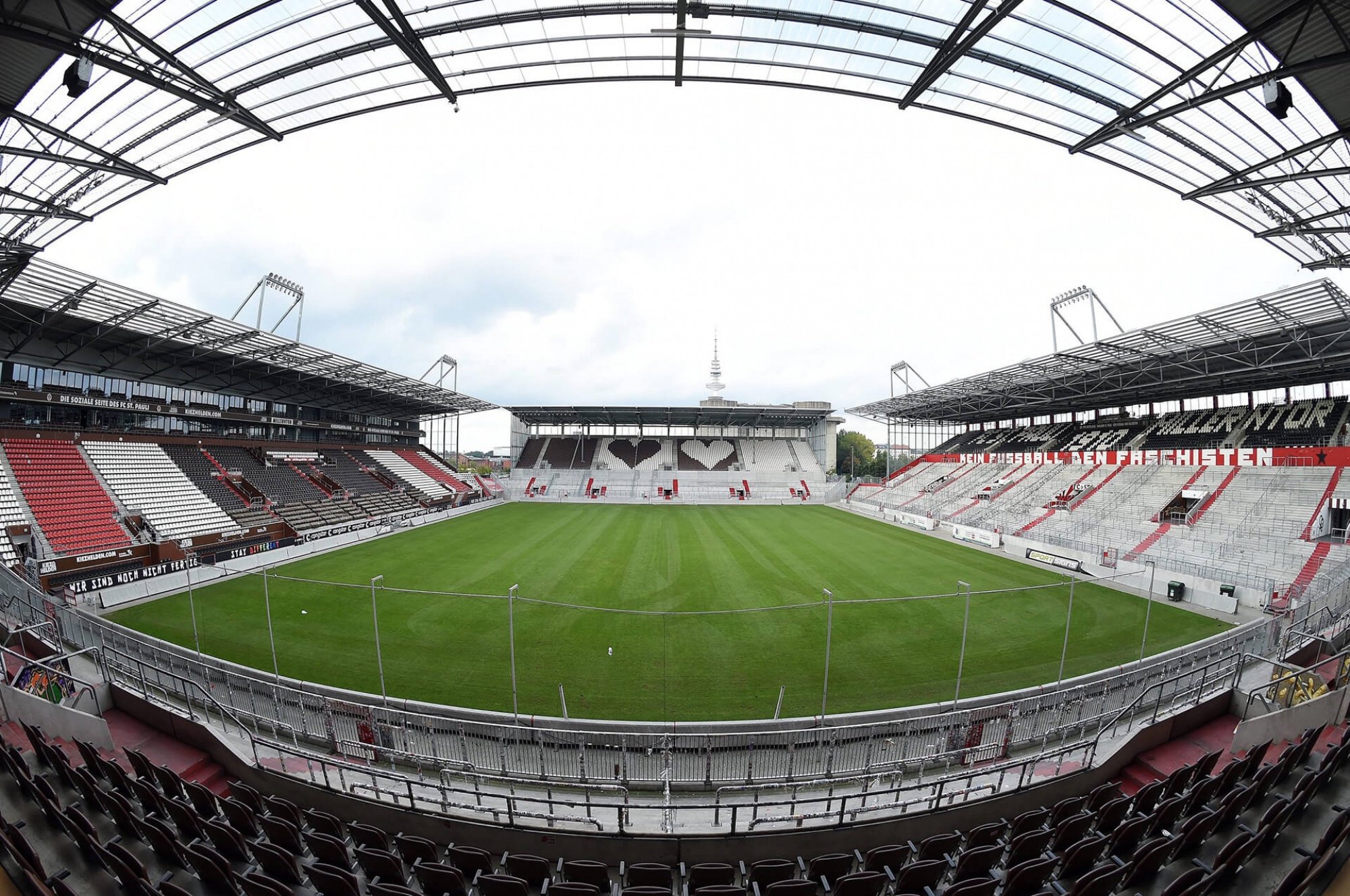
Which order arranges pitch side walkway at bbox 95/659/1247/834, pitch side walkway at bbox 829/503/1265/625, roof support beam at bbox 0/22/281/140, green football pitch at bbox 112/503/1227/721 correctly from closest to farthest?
pitch side walkway at bbox 95/659/1247/834 → roof support beam at bbox 0/22/281/140 → green football pitch at bbox 112/503/1227/721 → pitch side walkway at bbox 829/503/1265/625

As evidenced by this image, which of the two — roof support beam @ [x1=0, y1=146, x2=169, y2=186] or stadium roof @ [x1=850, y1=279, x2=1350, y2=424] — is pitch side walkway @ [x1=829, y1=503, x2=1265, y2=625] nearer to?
stadium roof @ [x1=850, y1=279, x2=1350, y2=424]

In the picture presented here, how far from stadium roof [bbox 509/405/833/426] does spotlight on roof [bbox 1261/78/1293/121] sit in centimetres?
4731

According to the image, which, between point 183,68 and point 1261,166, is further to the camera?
point 1261,166

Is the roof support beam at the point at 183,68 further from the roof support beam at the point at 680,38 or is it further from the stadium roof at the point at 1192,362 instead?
the stadium roof at the point at 1192,362

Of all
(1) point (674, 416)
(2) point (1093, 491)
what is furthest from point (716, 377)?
(2) point (1093, 491)

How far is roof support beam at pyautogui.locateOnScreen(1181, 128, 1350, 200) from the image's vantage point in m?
9.80

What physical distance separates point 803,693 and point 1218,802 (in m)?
6.19

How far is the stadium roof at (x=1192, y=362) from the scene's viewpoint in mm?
19359

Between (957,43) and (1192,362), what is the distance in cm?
2994

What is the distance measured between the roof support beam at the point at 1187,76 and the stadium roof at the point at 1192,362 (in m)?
13.6

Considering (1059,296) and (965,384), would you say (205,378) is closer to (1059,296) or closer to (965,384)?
(965,384)

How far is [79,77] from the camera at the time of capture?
786 centimetres

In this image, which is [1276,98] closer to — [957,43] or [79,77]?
[957,43]

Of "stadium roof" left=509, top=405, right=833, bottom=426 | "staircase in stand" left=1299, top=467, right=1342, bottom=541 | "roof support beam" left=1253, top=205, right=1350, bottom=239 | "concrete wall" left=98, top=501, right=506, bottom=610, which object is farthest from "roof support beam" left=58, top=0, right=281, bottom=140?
"stadium roof" left=509, top=405, right=833, bottom=426
